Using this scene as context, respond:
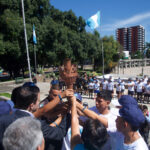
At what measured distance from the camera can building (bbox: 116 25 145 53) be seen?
11369 centimetres

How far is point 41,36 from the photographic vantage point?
61.9 feet

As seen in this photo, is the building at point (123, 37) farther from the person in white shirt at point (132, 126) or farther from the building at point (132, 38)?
the person in white shirt at point (132, 126)

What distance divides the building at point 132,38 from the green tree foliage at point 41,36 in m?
96.2

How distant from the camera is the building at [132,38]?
373ft

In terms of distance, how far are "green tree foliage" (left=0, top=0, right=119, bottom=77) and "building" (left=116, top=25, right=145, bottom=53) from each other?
316ft

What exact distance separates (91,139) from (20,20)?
17.8 m

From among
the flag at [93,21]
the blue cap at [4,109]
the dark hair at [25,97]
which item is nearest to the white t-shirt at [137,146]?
the dark hair at [25,97]

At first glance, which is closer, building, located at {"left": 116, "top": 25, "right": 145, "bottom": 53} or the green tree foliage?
the green tree foliage

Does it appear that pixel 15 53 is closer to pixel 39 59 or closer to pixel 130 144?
pixel 39 59

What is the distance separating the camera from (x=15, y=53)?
55.1 feet

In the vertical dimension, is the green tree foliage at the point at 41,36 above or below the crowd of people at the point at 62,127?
above

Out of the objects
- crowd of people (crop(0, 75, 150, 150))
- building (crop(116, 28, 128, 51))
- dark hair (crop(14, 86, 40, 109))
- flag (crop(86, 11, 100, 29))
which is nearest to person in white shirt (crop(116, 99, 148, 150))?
crowd of people (crop(0, 75, 150, 150))

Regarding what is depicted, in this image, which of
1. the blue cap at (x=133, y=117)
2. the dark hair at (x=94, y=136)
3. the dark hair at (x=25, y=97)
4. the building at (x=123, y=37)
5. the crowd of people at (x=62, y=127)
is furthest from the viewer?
the building at (x=123, y=37)

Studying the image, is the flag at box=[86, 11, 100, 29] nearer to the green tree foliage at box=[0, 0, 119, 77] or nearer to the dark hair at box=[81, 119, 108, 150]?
the green tree foliage at box=[0, 0, 119, 77]
